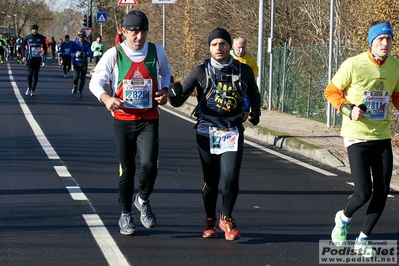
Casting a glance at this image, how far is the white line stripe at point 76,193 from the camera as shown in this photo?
29.5 feet

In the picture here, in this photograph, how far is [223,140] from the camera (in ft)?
23.0

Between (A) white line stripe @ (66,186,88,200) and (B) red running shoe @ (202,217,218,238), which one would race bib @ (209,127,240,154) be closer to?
(B) red running shoe @ (202,217,218,238)

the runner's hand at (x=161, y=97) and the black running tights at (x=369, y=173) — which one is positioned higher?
the runner's hand at (x=161, y=97)

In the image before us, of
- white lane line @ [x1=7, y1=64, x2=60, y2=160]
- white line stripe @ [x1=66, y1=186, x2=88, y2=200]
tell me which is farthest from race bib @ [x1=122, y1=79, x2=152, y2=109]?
white lane line @ [x1=7, y1=64, x2=60, y2=160]

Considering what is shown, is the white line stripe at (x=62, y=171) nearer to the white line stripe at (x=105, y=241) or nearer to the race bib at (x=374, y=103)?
the white line stripe at (x=105, y=241)

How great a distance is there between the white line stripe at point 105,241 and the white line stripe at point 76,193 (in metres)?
0.93

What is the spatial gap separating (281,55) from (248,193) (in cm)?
1098

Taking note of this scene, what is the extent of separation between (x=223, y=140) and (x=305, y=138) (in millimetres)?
7344

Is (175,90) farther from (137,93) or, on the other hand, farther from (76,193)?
(76,193)

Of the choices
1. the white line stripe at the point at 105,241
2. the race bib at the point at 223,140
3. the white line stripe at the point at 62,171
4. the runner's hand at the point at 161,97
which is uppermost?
the runner's hand at the point at 161,97

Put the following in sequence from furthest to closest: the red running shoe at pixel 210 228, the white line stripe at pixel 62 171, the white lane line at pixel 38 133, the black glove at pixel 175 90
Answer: the white lane line at pixel 38 133
the white line stripe at pixel 62 171
the red running shoe at pixel 210 228
the black glove at pixel 175 90

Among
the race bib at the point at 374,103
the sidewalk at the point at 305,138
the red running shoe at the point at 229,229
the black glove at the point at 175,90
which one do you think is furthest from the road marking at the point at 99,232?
the sidewalk at the point at 305,138

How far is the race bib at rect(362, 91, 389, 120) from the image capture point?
6.70m

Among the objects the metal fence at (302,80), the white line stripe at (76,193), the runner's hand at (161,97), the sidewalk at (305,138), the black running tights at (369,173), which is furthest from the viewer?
the metal fence at (302,80)
